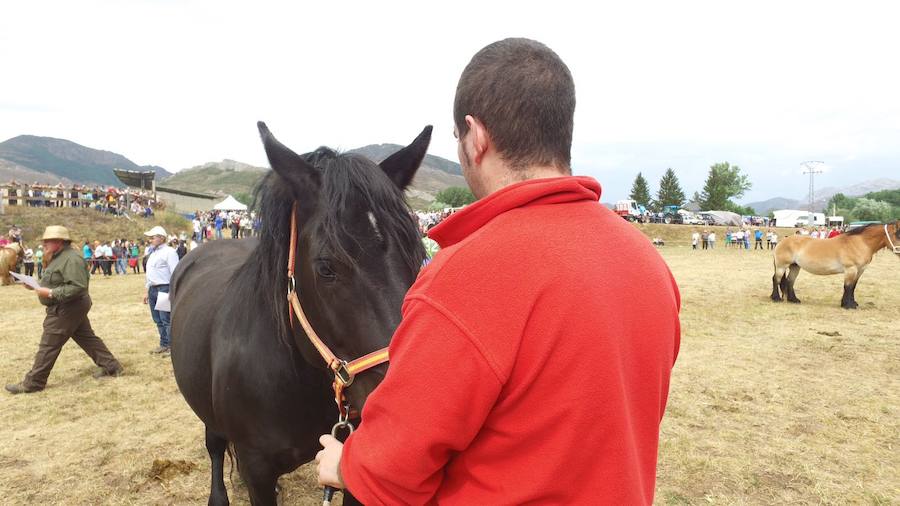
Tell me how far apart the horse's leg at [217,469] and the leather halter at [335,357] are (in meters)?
2.32

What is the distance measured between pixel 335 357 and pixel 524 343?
3.59 feet

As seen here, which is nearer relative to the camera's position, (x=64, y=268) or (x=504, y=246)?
(x=504, y=246)

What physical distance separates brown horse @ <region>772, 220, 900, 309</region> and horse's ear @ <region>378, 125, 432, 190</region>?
12668mm

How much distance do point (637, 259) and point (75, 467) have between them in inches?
218

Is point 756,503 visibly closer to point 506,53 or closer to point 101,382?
point 506,53

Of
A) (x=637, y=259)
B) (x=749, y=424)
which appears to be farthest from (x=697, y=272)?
(x=637, y=259)

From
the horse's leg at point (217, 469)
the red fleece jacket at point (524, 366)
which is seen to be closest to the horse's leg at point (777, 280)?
the horse's leg at point (217, 469)

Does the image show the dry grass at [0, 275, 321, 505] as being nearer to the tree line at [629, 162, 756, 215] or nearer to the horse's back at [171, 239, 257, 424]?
the horse's back at [171, 239, 257, 424]

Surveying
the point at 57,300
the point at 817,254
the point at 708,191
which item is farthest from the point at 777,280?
the point at 708,191

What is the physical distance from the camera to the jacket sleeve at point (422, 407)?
887mm

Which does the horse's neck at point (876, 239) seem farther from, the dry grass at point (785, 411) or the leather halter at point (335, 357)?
the leather halter at point (335, 357)

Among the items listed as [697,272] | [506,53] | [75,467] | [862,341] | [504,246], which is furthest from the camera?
[697,272]

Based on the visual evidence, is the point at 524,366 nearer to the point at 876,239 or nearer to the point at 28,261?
the point at 876,239

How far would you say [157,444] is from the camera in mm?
4941
